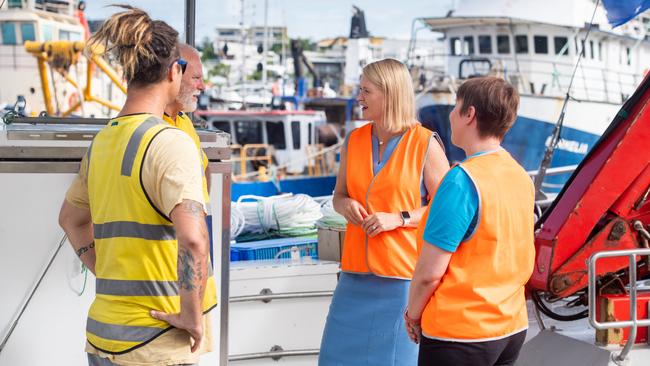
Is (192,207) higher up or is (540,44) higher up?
(540,44)

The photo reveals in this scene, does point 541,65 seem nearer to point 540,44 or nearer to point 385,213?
point 540,44

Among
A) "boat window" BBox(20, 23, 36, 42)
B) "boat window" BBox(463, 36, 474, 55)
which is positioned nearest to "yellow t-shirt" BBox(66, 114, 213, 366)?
"boat window" BBox(463, 36, 474, 55)

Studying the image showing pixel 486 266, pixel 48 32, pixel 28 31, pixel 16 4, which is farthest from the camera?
pixel 16 4

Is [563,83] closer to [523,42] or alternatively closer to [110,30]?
[523,42]

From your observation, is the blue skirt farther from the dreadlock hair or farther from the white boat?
the white boat

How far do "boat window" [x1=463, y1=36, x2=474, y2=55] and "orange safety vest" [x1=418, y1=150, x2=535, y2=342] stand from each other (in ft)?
70.8

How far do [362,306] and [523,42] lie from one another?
2026 centimetres

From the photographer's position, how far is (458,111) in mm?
2883

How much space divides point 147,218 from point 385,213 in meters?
1.47

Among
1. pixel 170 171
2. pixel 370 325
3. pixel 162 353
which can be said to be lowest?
pixel 370 325

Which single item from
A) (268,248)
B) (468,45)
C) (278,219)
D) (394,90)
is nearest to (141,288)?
(394,90)

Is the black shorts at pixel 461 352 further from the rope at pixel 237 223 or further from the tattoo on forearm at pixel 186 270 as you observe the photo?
the rope at pixel 237 223

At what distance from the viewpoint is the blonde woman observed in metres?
3.79

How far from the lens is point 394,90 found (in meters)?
3.81
